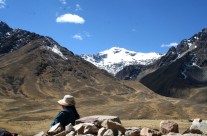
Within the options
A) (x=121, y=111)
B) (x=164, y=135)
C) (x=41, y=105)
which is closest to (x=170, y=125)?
(x=164, y=135)

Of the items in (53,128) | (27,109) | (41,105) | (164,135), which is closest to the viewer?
(164,135)

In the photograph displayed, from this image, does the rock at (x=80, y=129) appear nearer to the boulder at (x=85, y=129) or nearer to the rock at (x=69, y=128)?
the boulder at (x=85, y=129)

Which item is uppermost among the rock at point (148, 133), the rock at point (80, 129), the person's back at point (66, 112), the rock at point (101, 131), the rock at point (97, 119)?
the person's back at point (66, 112)

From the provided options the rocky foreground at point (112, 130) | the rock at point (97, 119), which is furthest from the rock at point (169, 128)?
the rock at point (97, 119)

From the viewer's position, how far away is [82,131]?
12.6 metres

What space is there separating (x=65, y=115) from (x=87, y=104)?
148798mm

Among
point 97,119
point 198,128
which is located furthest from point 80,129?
point 198,128

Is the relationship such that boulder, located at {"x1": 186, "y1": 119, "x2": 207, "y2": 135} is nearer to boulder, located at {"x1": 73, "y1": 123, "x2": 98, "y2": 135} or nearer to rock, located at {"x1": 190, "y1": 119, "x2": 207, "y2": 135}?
rock, located at {"x1": 190, "y1": 119, "x2": 207, "y2": 135}

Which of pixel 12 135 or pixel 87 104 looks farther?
pixel 87 104

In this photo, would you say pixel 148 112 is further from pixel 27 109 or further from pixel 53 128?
pixel 53 128

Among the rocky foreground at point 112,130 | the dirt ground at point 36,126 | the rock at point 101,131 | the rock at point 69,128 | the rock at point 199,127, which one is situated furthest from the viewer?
the dirt ground at point 36,126

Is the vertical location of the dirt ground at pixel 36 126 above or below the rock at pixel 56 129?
above

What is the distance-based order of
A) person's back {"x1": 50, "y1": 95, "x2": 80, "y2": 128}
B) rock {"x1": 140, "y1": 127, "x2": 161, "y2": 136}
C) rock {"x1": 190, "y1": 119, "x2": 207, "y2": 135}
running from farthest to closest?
1. person's back {"x1": 50, "y1": 95, "x2": 80, "y2": 128}
2. rock {"x1": 190, "y1": 119, "x2": 207, "y2": 135}
3. rock {"x1": 140, "y1": 127, "x2": 161, "y2": 136}

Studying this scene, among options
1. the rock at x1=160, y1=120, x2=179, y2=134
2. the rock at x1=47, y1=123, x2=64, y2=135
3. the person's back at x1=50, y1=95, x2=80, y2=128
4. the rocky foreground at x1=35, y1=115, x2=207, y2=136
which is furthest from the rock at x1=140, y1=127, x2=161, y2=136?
the rock at x1=47, y1=123, x2=64, y2=135
